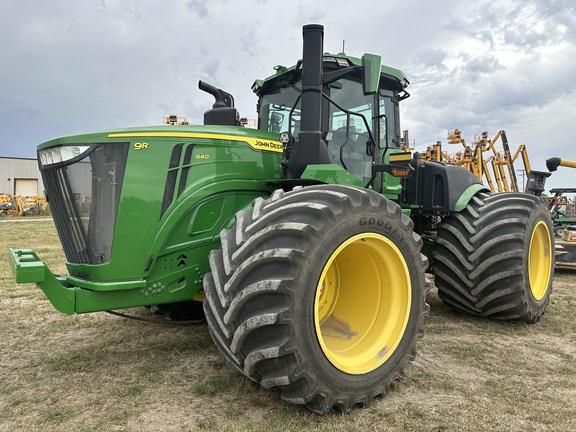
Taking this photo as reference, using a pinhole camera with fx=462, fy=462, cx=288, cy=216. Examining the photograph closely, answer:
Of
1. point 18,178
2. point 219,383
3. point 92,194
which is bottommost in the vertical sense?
point 219,383

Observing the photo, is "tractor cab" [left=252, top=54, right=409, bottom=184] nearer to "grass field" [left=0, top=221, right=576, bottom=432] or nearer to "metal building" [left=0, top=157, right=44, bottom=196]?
"grass field" [left=0, top=221, right=576, bottom=432]

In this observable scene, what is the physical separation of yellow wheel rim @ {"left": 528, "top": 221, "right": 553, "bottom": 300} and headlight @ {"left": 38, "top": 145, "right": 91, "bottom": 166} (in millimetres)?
4896

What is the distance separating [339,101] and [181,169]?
178cm

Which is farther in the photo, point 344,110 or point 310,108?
point 344,110

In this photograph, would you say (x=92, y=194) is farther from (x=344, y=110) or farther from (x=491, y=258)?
(x=491, y=258)

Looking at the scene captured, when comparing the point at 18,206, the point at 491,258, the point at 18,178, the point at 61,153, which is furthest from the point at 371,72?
the point at 18,178

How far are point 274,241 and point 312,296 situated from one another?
15.3 inches

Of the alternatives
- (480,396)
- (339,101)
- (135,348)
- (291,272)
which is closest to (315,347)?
(291,272)

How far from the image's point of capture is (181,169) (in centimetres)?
341

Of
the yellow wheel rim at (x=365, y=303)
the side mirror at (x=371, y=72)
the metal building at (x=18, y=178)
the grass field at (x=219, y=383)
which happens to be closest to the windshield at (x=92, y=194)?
the grass field at (x=219, y=383)

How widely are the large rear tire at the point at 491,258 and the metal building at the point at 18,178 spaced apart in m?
49.0

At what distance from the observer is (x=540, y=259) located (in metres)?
5.48

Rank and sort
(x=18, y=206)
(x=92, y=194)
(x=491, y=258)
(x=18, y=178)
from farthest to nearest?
1. (x=18, y=178)
2. (x=18, y=206)
3. (x=491, y=258)
4. (x=92, y=194)

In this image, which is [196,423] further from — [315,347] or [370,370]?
[370,370]
